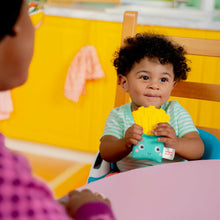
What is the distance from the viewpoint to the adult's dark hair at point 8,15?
0.32 meters

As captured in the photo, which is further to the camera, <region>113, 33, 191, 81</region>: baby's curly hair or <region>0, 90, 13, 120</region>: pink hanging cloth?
<region>0, 90, 13, 120</region>: pink hanging cloth

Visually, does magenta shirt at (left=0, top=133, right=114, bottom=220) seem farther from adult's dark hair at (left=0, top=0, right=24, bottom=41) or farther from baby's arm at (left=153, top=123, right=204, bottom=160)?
baby's arm at (left=153, top=123, right=204, bottom=160)

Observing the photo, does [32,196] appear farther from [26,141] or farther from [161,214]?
[26,141]

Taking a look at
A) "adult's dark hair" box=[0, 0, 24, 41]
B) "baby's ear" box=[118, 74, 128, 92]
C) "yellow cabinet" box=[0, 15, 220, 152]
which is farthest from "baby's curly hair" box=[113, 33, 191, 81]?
"adult's dark hair" box=[0, 0, 24, 41]

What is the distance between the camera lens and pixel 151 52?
110 cm

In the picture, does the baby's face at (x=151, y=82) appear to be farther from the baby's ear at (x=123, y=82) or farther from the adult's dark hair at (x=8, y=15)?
the adult's dark hair at (x=8, y=15)

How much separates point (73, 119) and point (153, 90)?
113 centimetres

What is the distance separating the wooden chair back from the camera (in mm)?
1113

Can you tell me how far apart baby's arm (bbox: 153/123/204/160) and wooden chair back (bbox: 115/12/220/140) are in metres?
0.14

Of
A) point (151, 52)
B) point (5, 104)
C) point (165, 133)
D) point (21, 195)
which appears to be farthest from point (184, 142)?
point (5, 104)

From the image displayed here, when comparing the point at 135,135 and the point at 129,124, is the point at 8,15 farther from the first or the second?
the point at 129,124

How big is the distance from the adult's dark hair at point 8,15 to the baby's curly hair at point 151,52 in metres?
0.78

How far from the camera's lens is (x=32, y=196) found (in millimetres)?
320

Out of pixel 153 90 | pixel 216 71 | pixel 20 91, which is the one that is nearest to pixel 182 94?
pixel 153 90
